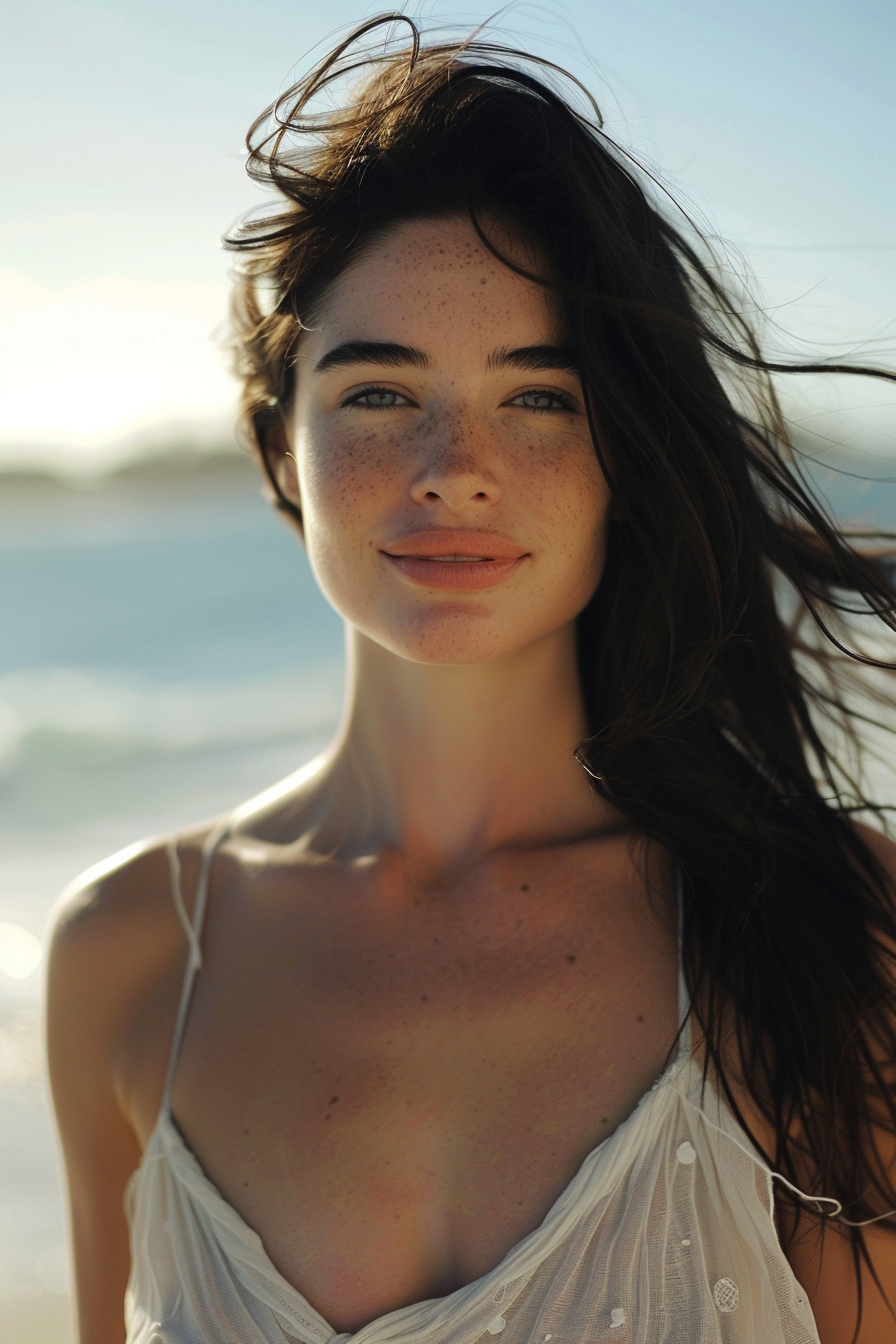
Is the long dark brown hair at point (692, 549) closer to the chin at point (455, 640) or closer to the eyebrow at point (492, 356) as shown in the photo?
the eyebrow at point (492, 356)

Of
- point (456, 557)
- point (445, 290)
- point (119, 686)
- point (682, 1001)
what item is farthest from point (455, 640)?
point (119, 686)

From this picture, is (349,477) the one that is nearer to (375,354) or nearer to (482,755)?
(375,354)

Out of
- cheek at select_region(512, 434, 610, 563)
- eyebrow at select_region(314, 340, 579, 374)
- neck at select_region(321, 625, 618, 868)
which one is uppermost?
eyebrow at select_region(314, 340, 579, 374)

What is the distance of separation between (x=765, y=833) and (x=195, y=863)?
2.83 ft

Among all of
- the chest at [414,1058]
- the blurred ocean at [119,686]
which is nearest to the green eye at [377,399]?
the chest at [414,1058]

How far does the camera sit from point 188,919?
5.86 feet

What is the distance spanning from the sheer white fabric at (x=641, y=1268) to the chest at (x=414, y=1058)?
4 cm

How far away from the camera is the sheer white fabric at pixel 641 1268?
1.37 metres

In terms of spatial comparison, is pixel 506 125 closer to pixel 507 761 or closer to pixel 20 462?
pixel 507 761

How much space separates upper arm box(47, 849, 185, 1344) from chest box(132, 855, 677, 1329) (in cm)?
14

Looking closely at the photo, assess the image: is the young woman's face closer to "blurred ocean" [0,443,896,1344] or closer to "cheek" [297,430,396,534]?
"cheek" [297,430,396,534]

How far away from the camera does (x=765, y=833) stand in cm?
160

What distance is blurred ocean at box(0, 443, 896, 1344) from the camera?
366 centimetres

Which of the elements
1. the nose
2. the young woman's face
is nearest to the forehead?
the young woman's face
